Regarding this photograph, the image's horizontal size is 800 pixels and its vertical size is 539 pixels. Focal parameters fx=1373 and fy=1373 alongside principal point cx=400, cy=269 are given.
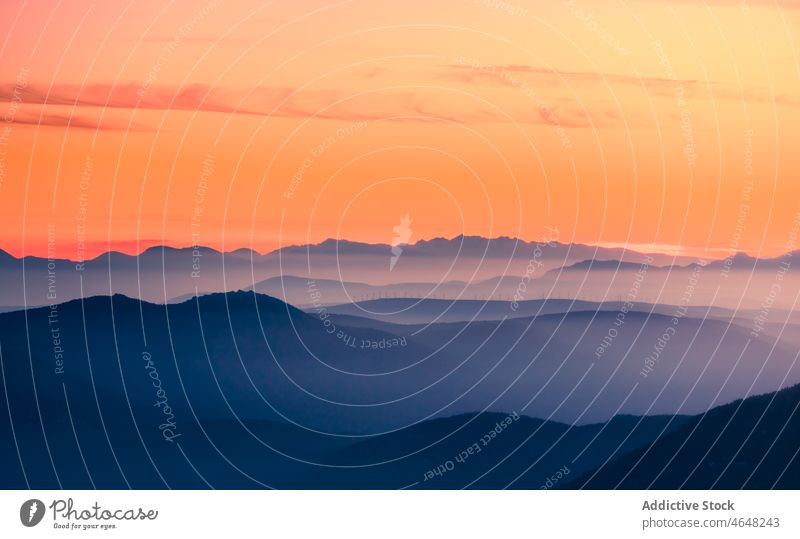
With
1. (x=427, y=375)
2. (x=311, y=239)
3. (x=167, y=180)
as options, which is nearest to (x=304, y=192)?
(x=311, y=239)

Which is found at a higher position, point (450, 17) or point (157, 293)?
point (450, 17)

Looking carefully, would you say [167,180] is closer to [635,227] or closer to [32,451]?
[32,451]

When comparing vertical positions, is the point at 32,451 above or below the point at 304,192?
below

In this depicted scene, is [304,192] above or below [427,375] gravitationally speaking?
above

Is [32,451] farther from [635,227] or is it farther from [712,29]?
[712,29]

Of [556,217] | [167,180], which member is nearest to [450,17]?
[556,217]

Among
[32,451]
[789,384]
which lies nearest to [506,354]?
[789,384]
